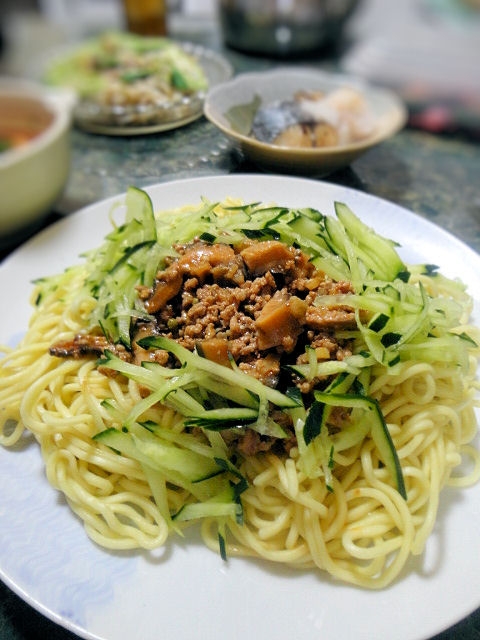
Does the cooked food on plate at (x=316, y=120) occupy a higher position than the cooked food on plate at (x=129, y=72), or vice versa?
the cooked food on plate at (x=129, y=72)

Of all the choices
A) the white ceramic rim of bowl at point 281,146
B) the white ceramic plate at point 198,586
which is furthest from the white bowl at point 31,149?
the white ceramic plate at point 198,586

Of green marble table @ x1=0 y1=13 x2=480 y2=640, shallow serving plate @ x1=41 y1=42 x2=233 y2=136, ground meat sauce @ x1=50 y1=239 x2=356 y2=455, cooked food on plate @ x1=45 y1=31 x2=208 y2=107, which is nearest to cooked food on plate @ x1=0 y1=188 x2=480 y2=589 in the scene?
ground meat sauce @ x1=50 y1=239 x2=356 y2=455

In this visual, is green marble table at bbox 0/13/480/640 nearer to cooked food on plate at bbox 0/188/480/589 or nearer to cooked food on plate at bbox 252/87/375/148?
cooked food on plate at bbox 252/87/375/148

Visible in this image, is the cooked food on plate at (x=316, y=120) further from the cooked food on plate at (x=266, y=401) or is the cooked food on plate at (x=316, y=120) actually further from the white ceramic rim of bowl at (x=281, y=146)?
the cooked food on plate at (x=266, y=401)

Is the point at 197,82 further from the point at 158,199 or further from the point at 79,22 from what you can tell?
the point at 79,22

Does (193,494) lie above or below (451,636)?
above

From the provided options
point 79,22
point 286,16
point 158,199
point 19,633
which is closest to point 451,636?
point 19,633
